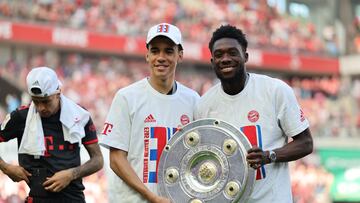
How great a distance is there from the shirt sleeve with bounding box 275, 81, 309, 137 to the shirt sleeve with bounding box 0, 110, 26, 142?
177 cm

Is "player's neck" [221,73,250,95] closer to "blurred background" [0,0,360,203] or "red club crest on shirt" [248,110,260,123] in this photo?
"red club crest on shirt" [248,110,260,123]

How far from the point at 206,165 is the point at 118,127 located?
60 cm

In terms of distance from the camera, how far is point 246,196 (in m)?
4.05

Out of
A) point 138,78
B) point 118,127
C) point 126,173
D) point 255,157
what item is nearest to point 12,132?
point 118,127

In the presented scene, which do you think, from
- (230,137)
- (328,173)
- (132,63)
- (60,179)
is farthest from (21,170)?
(132,63)

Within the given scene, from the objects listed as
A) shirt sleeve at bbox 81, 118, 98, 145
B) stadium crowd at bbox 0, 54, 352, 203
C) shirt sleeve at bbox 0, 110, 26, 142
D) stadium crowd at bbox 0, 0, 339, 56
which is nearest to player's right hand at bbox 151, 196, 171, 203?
shirt sleeve at bbox 81, 118, 98, 145

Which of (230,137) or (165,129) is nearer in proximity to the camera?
(230,137)

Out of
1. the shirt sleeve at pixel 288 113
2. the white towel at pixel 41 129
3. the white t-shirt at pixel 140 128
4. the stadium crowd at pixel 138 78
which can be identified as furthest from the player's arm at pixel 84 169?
the stadium crowd at pixel 138 78

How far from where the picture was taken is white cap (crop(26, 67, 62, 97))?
4918 mm

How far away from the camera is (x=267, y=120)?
432 centimetres

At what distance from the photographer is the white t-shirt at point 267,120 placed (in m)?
4.28

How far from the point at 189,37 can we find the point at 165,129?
21122mm

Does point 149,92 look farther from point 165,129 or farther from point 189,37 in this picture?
point 189,37

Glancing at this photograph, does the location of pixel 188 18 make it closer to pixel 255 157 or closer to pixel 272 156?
pixel 272 156
